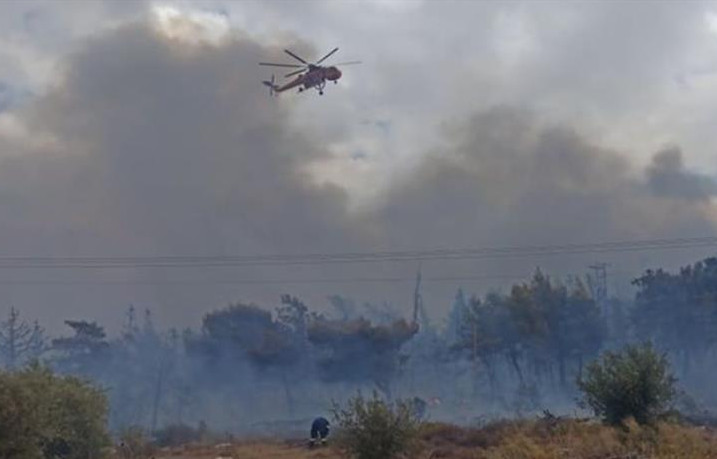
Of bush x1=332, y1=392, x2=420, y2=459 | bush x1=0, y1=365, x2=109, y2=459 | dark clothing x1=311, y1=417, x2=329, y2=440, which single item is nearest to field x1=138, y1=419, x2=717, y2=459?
dark clothing x1=311, y1=417, x2=329, y2=440

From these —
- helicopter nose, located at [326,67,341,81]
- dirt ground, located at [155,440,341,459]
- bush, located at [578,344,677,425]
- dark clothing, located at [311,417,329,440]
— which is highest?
helicopter nose, located at [326,67,341,81]

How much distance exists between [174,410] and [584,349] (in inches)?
2152

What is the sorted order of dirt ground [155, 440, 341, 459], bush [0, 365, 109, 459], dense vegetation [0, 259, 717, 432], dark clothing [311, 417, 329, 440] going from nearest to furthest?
bush [0, 365, 109, 459], dirt ground [155, 440, 341, 459], dark clothing [311, 417, 329, 440], dense vegetation [0, 259, 717, 432]

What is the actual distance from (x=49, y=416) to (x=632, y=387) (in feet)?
87.9

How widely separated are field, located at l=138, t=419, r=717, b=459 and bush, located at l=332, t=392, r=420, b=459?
2.59 meters

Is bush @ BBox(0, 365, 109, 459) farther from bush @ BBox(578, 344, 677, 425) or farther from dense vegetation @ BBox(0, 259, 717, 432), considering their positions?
dense vegetation @ BBox(0, 259, 717, 432)

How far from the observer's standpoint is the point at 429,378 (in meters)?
141

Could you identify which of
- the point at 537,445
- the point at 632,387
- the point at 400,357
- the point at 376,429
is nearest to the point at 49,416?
the point at 376,429

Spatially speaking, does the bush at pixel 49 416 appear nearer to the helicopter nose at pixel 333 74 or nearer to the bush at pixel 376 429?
the bush at pixel 376 429

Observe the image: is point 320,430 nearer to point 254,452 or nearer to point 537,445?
point 254,452

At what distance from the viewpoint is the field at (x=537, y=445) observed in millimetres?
37281

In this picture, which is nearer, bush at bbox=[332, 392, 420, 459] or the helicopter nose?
bush at bbox=[332, 392, 420, 459]

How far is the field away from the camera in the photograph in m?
37.3

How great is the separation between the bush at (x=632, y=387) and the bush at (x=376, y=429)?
12162mm
